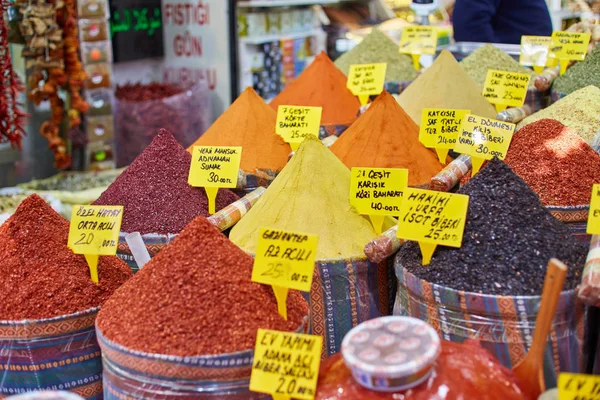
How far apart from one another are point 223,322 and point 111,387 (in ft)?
0.64

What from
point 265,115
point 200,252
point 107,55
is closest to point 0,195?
point 107,55

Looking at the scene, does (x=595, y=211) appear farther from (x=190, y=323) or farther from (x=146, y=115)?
(x=146, y=115)

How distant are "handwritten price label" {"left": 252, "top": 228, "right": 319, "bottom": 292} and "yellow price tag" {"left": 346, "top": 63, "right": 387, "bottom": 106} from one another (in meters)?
1.30

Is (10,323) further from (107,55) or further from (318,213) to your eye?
A: (107,55)

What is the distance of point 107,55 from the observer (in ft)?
11.8

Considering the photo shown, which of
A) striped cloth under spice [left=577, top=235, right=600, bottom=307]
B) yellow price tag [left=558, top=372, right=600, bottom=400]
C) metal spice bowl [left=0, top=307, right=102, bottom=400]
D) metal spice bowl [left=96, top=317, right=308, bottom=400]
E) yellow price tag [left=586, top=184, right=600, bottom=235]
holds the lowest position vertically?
metal spice bowl [left=0, top=307, right=102, bottom=400]

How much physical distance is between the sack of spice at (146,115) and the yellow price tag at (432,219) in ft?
9.47

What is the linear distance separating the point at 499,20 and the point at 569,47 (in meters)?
1.02

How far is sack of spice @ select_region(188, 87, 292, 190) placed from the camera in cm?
178

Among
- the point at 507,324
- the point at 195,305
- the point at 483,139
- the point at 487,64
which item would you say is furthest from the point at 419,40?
the point at 195,305

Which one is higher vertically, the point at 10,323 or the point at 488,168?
the point at 488,168

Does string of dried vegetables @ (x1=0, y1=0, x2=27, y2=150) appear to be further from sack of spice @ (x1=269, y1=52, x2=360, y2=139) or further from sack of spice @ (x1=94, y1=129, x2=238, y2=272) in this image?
sack of spice @ (x1=94, y1=129, x2=238, y2=272)

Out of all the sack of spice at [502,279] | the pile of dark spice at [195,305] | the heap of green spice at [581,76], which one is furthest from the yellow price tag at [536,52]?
the pile of dark spice at [195,305]

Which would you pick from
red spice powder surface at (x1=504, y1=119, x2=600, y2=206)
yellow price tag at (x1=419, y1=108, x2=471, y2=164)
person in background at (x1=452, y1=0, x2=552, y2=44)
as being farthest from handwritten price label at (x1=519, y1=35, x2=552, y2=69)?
red spice powder surface at (x1=504, y1=119, x2=600, y2=206)
